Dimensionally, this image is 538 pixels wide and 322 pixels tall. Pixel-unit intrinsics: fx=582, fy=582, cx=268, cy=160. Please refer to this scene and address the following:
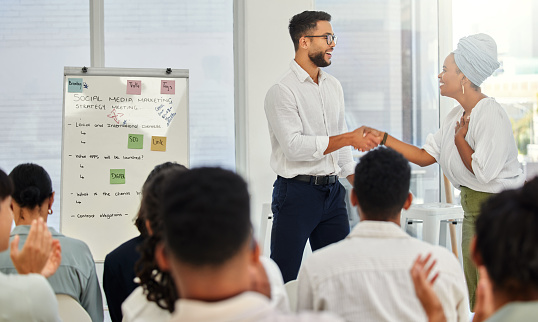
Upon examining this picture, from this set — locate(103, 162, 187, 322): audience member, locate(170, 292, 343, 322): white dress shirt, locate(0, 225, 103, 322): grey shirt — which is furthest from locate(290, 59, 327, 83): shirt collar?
locate(170, 292, 343, 322): white dress shirt

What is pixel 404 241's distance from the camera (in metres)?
1.61

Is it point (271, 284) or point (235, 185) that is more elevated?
point (235, 185)

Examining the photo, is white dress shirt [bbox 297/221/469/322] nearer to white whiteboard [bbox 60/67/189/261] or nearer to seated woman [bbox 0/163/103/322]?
seated woman [bbox 0/163/103/322]

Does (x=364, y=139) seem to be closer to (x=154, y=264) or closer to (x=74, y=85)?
(x=154, y=264)

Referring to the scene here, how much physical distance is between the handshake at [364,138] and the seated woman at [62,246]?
58.2 inches

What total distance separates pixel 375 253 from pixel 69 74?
3.11 metres

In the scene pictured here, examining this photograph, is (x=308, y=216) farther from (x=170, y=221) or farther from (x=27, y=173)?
(x=170, y=221)

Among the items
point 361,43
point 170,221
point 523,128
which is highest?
point 361,43

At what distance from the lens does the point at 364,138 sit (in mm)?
3160

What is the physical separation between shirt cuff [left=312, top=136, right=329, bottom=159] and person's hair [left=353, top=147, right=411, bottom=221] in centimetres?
129

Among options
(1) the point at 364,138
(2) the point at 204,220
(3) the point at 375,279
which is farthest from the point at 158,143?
(2) the point at 204,220

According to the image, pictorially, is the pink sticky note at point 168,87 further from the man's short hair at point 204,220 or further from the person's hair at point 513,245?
the person's hair at point 513,245

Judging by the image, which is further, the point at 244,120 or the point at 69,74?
the point at 244,120

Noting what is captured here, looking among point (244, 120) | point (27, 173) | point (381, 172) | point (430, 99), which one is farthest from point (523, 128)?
point (27, 173)
